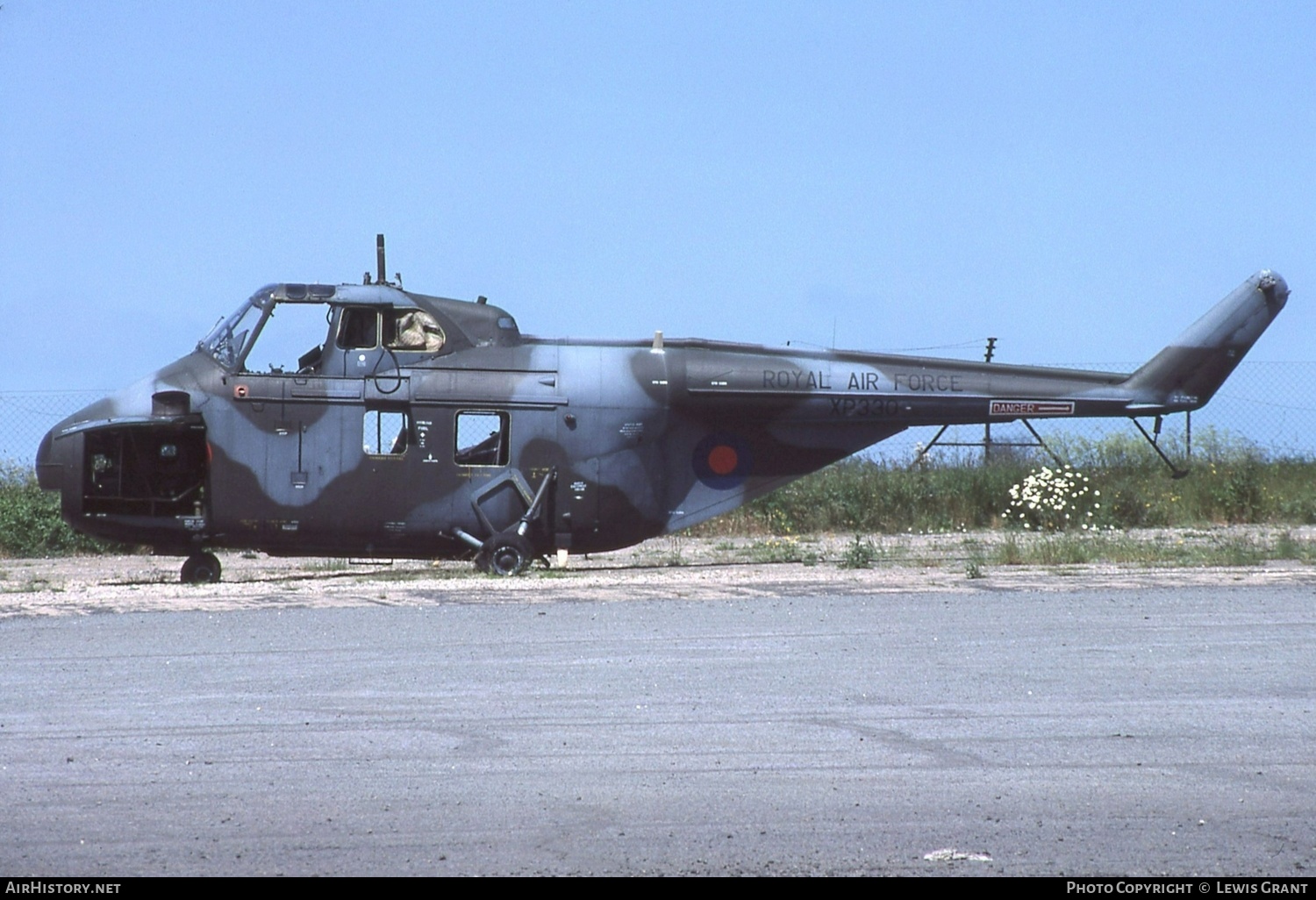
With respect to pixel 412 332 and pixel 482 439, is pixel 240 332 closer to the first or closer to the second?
pixel 412 332

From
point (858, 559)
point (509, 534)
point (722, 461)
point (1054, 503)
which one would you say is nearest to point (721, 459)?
point (722, 461)

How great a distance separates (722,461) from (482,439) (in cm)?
275

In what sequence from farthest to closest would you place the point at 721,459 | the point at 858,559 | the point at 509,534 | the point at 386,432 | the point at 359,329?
the point at 721,459, the point at 858,559, the point at 509,534, the point at 386,432, the point at 359,329

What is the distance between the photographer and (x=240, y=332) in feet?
52.3

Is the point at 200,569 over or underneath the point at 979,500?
underneath

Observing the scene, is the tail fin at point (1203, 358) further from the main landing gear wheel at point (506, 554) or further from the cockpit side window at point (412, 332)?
the cockpit side window at point (412, 332)

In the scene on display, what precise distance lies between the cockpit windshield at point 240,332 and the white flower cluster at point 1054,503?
1222 centimetres

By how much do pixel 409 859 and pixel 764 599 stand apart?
728cm

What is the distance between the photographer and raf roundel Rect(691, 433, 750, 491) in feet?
55.4

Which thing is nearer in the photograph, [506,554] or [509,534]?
[506,554]

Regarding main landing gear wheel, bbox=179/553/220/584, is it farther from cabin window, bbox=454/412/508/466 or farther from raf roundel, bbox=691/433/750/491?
raf roundel, bbox=691/433/750/491

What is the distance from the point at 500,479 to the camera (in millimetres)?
16172

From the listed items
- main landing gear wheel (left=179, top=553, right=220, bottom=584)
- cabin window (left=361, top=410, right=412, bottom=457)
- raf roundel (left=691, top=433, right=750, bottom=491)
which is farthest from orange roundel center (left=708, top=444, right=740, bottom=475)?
main landing gear wheel (left=179, top=553, right=220, bottom=584)

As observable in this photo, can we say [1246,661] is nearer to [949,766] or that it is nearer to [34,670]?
[949,766]
